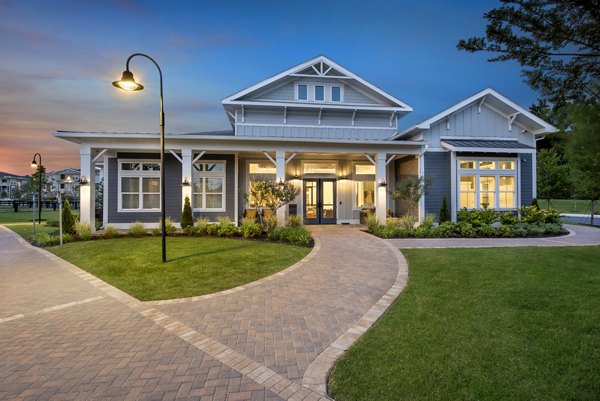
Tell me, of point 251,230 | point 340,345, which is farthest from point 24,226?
point 340,345

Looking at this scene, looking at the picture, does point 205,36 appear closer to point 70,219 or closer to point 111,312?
point 70,219

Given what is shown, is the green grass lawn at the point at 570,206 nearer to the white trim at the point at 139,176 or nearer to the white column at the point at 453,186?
the white column at the point at 453,186

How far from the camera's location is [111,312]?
14.2 ft

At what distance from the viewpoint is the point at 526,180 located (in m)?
14.0

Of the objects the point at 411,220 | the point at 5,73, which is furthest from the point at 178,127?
the point at 411,220

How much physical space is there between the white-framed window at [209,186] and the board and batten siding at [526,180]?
14.5m

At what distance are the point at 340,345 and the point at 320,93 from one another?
1453cm

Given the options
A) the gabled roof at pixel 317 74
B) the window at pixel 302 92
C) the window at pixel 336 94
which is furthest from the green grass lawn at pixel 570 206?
the window at pixel 302 92

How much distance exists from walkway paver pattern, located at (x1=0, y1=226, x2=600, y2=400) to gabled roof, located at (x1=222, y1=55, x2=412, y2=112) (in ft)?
36.5

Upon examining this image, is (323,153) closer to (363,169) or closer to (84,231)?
(363,169)

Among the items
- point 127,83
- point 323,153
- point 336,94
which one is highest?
point 336,94

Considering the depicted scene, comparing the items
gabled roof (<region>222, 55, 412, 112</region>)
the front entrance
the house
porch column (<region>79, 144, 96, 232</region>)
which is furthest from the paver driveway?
gabled roof (<region>222, 55, 412, 112</region>)

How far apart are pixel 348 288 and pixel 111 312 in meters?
3.86

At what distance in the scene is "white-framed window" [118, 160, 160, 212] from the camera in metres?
13.9
